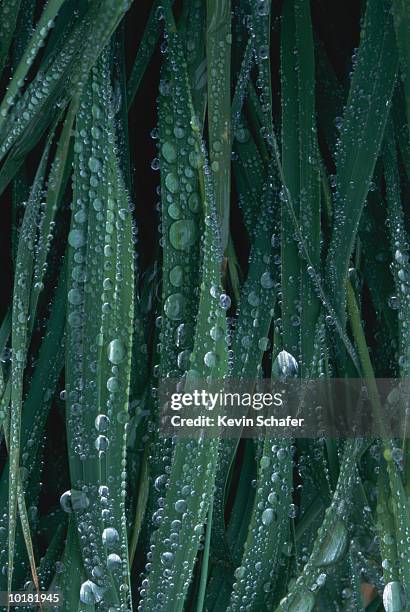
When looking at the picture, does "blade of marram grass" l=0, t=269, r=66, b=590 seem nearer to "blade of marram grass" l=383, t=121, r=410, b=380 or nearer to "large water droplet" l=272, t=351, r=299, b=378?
"large water droplet" l=272, t=351, r=299, b=378

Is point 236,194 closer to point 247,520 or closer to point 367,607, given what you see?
point 247,520

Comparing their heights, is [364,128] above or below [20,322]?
above

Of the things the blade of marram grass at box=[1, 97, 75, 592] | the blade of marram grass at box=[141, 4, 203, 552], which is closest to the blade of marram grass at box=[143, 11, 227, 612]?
the blade of marram grass at box=[141, 4, 203, 552]

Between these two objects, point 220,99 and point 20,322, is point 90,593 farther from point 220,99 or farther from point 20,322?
point 220,99

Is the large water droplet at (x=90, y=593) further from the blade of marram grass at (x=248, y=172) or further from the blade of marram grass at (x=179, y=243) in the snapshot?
the blade of marram grass at (x=248, y=172)

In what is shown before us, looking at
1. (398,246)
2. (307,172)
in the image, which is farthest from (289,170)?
(398,246)
